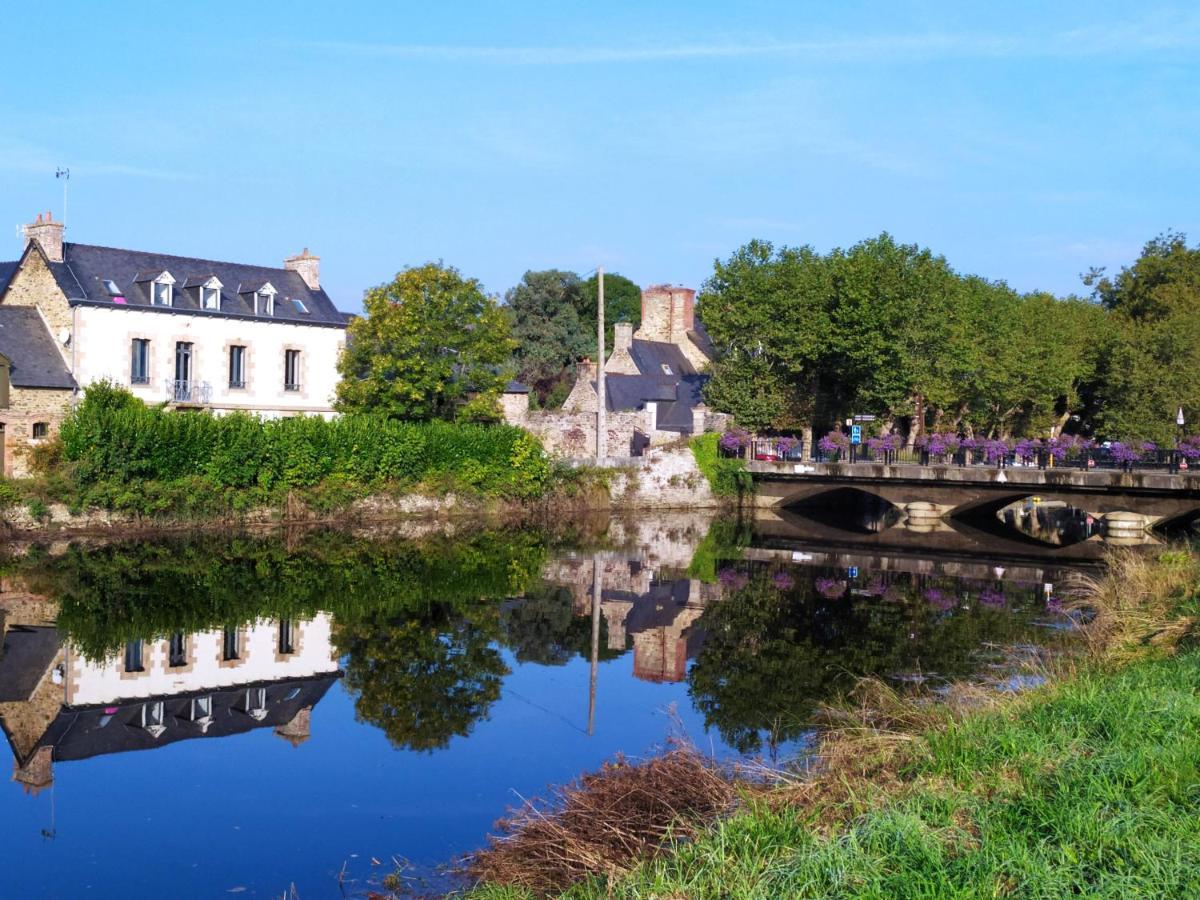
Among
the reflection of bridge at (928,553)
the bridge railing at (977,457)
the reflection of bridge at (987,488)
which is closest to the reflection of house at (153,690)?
the reflection of bridge at (928,553)

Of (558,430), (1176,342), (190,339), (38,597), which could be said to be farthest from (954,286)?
(38,597)

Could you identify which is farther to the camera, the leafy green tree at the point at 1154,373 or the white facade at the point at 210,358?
the leafy green tree at the point at 1154,373

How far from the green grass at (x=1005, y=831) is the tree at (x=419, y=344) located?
2660 centimetres

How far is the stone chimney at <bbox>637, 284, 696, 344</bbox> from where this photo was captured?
55125 mm

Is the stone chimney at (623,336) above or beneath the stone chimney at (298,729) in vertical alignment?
above

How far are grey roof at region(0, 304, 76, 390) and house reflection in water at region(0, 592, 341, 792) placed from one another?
12.8m

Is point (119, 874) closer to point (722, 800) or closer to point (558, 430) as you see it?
point (722, 800)

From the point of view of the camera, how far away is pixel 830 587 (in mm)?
22953

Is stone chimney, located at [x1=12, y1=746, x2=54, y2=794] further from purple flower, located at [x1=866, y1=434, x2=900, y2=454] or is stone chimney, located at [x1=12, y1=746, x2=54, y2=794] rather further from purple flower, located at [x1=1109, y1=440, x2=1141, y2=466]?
purple flower, located at [x1=866, y1=434, x2=900, y2=454]

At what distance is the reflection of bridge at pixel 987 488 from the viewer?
31.9 metres

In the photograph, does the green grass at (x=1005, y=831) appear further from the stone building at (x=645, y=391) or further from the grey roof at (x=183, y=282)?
the stone building at (x=645, y=391)

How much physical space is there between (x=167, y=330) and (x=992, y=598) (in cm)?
2169

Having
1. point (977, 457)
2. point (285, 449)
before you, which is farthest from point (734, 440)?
point (285, 449)

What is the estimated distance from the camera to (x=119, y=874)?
842 cm
